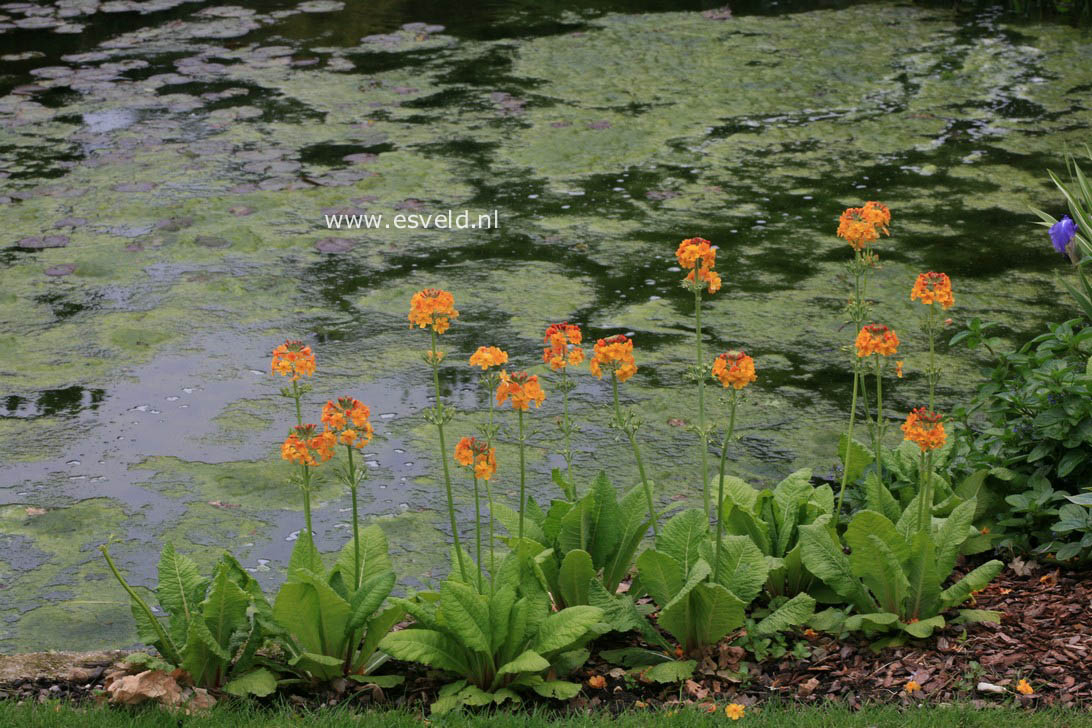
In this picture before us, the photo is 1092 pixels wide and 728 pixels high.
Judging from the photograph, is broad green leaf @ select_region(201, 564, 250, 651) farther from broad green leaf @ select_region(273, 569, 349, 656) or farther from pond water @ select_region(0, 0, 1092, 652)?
pond water @ select_region(0, 0, 1092, 652)

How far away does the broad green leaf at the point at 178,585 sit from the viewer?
7.35ft

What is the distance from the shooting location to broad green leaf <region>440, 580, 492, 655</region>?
82.7 inches

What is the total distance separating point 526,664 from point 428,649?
0.62 ft

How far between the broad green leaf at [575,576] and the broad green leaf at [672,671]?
0.68 feet

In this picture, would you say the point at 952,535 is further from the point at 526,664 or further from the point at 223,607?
the point at 223,607

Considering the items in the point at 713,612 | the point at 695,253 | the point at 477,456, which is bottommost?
the point at 713,612

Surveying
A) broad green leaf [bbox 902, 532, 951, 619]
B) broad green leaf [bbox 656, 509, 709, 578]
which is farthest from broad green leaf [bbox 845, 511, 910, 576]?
broad green leaf [bbox 656, 509, 709, 578]

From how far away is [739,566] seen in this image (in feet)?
7.67

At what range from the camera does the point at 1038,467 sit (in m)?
2.54

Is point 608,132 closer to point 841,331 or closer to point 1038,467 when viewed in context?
point 841,331

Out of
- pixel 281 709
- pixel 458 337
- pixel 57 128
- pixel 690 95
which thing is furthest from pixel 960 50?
pixel 281 709

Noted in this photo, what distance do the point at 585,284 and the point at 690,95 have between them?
2.66 metres

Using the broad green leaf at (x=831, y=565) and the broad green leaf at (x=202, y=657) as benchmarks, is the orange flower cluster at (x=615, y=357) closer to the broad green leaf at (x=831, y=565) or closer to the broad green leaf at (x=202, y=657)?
the broad green leaf at (x=831, y=565)

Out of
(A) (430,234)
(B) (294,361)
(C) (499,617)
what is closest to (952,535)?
(C) (499,617)
